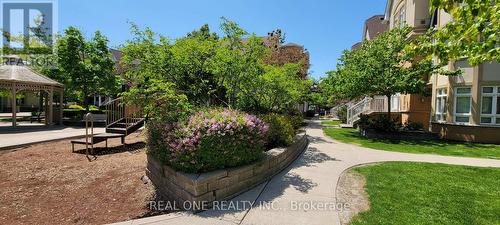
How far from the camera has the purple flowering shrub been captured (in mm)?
4797

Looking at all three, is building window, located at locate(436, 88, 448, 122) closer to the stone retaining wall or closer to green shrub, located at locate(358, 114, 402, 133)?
green shrub, located at locate(358, 114, 402, 133)

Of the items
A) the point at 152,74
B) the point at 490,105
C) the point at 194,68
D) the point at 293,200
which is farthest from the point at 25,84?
the point at 490,105

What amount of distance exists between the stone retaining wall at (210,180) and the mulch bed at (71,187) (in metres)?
0.51

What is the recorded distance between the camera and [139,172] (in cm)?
741

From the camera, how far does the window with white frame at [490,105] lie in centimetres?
1326

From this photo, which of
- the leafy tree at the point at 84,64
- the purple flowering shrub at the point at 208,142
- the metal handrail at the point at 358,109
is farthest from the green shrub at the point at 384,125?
the leafy tree at the point at 84,64

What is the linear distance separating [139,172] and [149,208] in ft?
8.24

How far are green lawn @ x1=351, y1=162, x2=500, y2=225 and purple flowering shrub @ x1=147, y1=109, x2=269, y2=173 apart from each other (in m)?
2.38

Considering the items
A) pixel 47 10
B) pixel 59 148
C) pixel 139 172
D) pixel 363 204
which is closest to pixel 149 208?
pixel 139 172

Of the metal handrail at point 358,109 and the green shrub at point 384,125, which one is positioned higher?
the metal handrail at point 358,109

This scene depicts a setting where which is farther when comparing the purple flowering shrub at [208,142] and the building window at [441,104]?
the building window at [441,104]

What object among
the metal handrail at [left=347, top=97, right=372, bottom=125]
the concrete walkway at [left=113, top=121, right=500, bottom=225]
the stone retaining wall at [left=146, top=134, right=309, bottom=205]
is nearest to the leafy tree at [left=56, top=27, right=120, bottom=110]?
the stone retaining wall at [left=146, top=134, right=309, bottom=205]

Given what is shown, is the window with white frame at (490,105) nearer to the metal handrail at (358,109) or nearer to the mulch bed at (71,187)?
the metal handrail at (358,109)

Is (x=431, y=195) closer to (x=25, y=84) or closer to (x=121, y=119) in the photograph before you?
(x=121, y=119)
